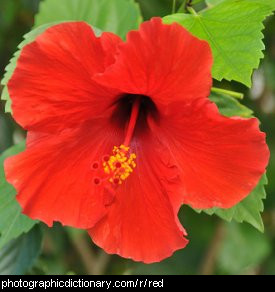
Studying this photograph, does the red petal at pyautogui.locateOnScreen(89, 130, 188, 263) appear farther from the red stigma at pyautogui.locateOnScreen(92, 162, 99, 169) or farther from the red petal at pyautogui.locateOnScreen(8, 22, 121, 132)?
the red petal at pyautogui.locateOnScreen(8, 22, 121, 132)

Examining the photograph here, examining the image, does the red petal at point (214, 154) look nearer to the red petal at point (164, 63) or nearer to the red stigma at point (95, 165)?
the red petal at point (164, 63)

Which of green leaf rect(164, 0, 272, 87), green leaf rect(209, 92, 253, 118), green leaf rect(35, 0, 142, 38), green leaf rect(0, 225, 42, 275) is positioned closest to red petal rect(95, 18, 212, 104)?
green leaf rect(164, 0, 272, 87)

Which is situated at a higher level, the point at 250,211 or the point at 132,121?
the point at 132,121

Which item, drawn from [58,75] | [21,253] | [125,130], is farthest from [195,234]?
[58,75]

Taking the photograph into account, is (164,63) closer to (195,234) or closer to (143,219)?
(143,219)

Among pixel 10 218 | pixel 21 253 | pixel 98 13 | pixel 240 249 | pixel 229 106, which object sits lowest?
pixel 240 249
